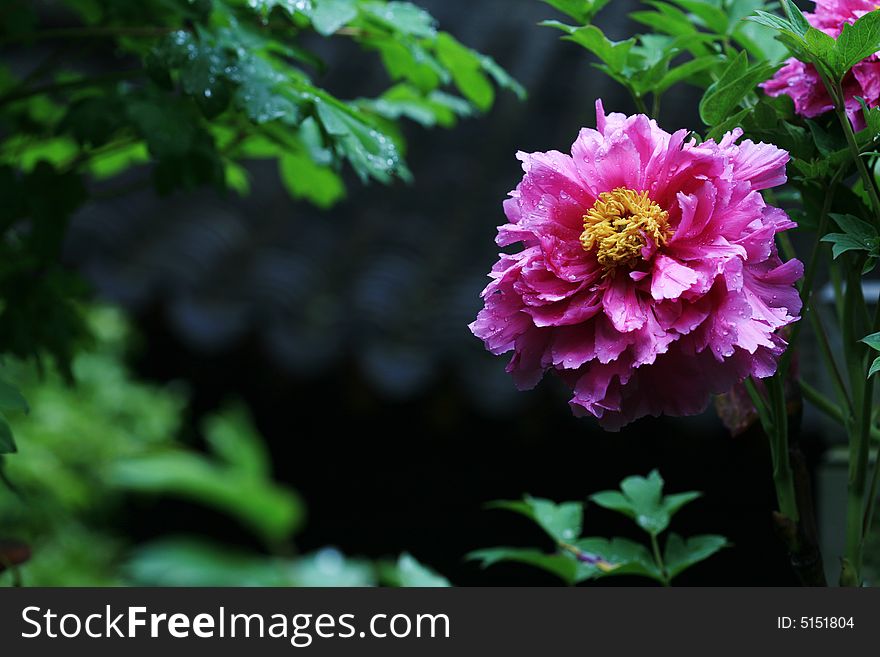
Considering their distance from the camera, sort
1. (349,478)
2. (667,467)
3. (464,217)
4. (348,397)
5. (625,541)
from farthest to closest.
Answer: (464,217) → (349,478) → (348,397) → (667,467) → (625,541)

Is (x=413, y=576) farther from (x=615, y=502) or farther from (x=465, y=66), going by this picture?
(x=465, y=66)

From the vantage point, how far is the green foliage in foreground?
76 cm

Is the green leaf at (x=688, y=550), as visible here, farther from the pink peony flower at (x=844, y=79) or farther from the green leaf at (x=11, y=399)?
the green leaf at (x=11, y=399)

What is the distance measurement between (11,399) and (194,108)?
371 millimetres

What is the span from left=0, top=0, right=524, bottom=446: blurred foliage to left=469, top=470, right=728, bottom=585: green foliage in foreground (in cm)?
33

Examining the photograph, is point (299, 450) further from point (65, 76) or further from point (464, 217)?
point (65, 76)

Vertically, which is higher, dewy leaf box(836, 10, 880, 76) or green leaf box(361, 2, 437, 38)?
green leaf box(361, 2, 437, 38)

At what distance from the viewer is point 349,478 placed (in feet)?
7.86

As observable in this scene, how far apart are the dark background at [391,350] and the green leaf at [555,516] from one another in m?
0.78

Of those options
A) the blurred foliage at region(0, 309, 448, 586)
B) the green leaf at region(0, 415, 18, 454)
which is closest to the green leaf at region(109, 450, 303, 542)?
the green leaf at region(0, 415, 18, 454)

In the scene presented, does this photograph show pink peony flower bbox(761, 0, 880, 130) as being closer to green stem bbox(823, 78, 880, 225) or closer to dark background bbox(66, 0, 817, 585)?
green stem bbox(823, 78, 880, 225)

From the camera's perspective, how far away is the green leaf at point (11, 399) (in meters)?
0.72
